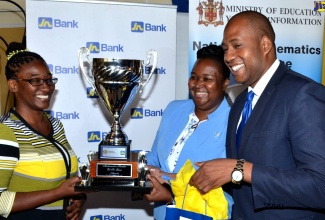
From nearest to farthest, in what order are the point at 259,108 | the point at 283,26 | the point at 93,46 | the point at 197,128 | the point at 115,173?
1. the point at 259,108
2. the point at 115,173
3. the point at 197,128
4. the point at 93,46
5. the point at 283,26

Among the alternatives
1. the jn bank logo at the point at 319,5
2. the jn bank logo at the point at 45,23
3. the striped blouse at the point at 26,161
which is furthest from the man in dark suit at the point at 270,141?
the jn bank logo at the point at 319,5

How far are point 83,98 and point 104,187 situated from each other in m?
1.55

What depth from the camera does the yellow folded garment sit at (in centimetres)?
180

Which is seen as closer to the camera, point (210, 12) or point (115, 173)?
point (115, 173)

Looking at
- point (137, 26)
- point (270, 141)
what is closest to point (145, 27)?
point (137, 26)

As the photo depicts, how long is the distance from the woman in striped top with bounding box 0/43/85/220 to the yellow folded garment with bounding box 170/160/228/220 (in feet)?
1.62

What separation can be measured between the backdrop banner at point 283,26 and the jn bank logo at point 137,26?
41 centimetres

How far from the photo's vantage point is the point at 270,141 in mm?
1659

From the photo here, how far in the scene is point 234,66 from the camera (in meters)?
1.84

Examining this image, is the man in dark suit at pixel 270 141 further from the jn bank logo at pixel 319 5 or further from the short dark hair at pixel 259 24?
the jn bank logo at pixel 319 5

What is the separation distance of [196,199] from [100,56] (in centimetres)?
196

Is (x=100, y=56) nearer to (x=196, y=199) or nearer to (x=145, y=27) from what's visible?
(x=145, y=27)

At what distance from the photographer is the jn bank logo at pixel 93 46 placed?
11.5 ft

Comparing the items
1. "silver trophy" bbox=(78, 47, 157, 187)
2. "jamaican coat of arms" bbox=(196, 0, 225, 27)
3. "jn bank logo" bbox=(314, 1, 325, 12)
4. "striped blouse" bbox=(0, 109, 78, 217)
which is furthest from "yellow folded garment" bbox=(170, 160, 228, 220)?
"jn bank logo" bbox=(314, 1, 325, 12)
